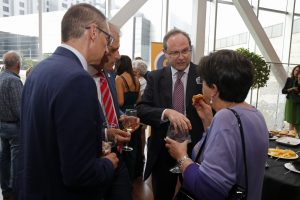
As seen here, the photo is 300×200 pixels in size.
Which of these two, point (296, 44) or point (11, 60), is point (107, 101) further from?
point (296, 44)

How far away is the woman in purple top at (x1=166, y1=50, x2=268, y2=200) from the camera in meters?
1.19

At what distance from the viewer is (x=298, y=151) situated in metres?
2.91

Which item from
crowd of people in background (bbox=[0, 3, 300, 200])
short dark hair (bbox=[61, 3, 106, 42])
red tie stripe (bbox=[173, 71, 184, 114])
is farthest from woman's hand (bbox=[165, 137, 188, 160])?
short dark hair (bbox=[61, 3, 106, 42])

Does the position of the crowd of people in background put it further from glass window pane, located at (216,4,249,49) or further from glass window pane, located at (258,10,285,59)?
glass window pane, located at (258,10,285,59)

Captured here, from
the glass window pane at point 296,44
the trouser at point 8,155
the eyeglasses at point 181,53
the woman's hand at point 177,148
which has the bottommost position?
→ the trouser at point 8,155

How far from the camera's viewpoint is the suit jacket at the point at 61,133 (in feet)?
3.48

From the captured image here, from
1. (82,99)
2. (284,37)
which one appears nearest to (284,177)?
(82,99)

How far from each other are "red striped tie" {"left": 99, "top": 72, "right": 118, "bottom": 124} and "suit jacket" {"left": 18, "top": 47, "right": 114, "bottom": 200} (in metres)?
0.56

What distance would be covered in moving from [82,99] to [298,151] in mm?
2661

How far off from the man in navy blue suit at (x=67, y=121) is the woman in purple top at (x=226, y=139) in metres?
0.43

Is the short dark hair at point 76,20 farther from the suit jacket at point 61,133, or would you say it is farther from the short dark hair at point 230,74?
the short dark hair at point 230,74

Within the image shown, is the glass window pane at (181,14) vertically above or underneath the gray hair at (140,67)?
above

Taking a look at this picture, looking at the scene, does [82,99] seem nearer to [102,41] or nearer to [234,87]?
[102,41]

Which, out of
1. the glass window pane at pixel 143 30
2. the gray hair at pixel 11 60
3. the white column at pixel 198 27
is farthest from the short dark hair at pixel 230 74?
the white column at pixel 198 27
